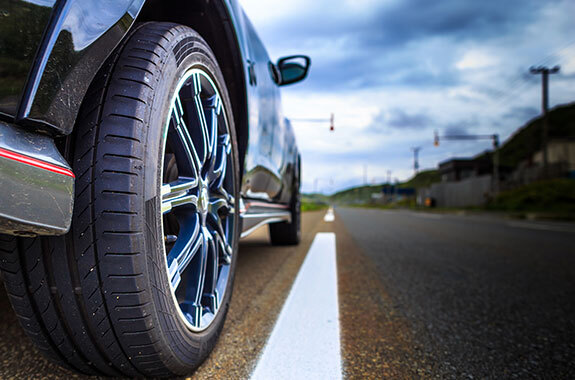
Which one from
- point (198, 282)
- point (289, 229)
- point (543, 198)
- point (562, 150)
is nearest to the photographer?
point (198, 282)

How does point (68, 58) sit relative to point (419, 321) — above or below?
above

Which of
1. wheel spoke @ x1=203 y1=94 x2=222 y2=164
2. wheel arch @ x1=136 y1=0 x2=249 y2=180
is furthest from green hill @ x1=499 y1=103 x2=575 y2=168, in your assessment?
wheel spoke @ x1=203 y1=94 x2=222 y2=164

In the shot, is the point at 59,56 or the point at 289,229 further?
the point at 289,229

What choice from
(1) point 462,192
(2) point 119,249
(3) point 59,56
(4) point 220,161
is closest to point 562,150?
(1) point 462,192

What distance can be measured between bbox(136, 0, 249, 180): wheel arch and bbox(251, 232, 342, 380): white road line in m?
0.74

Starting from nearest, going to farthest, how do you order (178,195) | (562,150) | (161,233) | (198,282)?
1. (161,233)
2. (178,195)
3. (198,282)
4. (562,150)

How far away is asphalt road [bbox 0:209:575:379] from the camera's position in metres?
1.33

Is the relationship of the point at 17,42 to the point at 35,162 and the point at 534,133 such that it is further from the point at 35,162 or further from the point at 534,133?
the point at 534,133

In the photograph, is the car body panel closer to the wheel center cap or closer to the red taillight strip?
the red taillight strip

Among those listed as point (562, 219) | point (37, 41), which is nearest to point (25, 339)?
point (37, 41)

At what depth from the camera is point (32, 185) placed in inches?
28.3

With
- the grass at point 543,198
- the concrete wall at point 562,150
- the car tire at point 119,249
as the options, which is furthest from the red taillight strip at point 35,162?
the concrete wall at point 562,150

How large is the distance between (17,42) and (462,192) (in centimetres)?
4874

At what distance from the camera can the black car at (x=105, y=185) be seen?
738 millimetres
